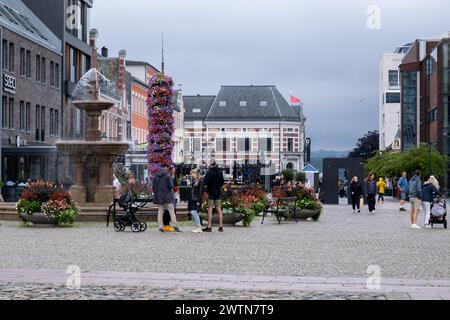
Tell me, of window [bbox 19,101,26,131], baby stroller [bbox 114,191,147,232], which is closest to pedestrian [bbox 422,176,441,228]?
baby stroller [bbox 114,191,147,232]

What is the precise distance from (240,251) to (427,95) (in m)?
86.6

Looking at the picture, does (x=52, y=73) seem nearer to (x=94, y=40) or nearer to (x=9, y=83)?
(x=9, y=83)

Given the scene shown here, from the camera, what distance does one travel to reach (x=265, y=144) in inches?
5886

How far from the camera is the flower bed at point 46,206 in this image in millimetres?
28562

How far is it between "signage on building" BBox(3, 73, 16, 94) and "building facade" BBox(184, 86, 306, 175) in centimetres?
8347

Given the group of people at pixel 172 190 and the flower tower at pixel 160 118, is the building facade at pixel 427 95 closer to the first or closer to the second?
the flower tower at pixel 160 118

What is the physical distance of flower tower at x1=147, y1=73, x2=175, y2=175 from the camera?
46.1 meters

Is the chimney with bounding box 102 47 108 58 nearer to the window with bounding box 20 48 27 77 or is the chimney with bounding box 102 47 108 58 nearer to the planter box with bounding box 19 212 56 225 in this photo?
the window with bounding box 20 48 27 77

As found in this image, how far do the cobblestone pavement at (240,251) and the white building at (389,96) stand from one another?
440ft

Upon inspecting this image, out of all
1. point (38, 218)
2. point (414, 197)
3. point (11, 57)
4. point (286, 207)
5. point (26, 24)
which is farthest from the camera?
point (26, 24)

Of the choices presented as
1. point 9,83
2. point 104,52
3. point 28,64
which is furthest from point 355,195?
point 104,52

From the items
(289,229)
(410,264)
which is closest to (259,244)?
(410,264)

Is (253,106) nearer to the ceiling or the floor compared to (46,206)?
nearer to the ceiling
